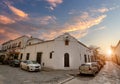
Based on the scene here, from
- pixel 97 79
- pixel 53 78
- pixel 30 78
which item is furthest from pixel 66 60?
pixel 30 78

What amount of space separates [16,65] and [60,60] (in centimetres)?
1060

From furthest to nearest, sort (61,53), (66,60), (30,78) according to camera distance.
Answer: (66,60) → (61,53) → (30,78)

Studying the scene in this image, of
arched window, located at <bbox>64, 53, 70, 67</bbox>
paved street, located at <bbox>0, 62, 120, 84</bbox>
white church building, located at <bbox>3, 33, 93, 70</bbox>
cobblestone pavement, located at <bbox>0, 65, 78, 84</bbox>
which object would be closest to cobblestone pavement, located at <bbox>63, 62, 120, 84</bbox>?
paved street, located at <bbox>0, 62, 120, 84</bbox>

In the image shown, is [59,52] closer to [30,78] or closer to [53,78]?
[53,78]

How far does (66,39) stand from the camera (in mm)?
22672

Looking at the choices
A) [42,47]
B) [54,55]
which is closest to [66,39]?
[54,55]

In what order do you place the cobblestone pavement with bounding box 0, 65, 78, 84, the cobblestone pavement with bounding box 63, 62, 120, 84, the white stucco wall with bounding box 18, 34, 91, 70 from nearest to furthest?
1. the cobblestone pavement with bounding box 0, 65, 78, 84
2. the cobblestone pavement with bounding box 63, 62, 120, 84
3. the white stucco wall with bounding box 18, 34, 91, 70

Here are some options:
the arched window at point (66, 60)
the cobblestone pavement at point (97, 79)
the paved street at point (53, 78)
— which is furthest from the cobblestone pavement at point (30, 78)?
the arched window at point (66, 60)

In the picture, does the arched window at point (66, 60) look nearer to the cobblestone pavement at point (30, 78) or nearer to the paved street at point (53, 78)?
the paved street at point (53, 78)

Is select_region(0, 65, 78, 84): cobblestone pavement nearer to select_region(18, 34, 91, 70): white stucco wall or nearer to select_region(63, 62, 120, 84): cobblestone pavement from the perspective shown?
select_region(63, 62, 120, 84): cobblestone pavement

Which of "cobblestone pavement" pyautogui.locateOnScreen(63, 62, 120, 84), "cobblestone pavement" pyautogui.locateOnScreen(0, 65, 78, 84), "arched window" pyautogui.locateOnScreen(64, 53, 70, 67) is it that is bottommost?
"cobblestone pavement" pyautogui.locateOnScreen(63, 62, 120, 84)

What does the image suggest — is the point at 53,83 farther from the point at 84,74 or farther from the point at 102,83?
the point at 84,74

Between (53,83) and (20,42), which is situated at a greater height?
(20,42)

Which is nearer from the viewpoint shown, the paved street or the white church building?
the paved street
